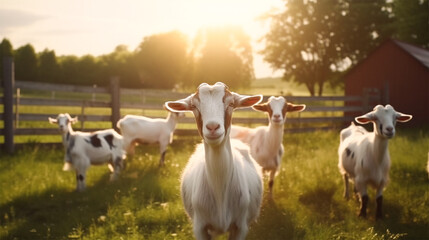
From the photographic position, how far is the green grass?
16.5ft

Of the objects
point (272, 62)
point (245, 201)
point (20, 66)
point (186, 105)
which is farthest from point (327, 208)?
point (20, 66)

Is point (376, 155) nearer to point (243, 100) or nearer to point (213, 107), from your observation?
point (243, 100)

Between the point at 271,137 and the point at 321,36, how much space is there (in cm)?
2840

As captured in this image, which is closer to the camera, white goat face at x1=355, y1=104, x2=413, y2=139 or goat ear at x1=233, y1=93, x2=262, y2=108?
goat ear at x1=233, y1=93, x2=262, y2=108

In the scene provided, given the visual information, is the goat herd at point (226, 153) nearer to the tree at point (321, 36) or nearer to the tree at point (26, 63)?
the tree at point (321, 36)

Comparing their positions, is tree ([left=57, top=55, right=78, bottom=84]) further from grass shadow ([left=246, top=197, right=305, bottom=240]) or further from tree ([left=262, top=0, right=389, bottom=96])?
A: grass shadow ([left=246, top=197, right=305, bottom=240])

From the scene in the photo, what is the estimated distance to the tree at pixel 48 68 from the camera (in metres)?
57.5

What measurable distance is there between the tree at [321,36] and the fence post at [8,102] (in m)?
26.4

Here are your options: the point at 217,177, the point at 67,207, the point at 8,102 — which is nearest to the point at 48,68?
the point at 8,102

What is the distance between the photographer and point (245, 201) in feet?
11.5

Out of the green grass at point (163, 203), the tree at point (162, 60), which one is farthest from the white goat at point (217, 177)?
the tree at point (162, 60)

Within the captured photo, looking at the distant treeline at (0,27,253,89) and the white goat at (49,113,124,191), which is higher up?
the distant treeline at (0,27,253,89)

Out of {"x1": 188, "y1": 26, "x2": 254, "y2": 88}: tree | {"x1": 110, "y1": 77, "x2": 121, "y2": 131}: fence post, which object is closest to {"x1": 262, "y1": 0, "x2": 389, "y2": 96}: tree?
{"x1": 188, "y1": 26, "x2": 254, "y2": 88}: tree

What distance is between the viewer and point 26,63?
5381 centimetres
